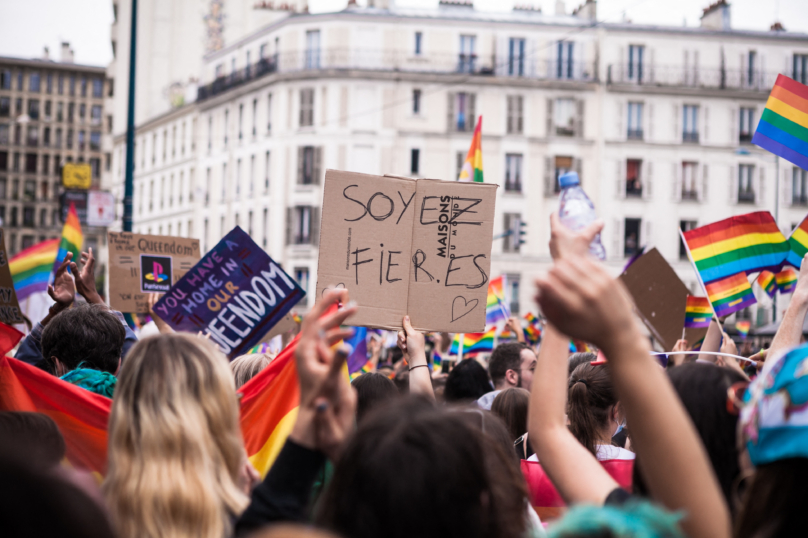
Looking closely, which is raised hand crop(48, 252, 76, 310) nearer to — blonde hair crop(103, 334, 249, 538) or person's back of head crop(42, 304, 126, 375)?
person's back of head crop(42, 304, 126, 375)

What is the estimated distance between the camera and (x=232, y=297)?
16.9 ft

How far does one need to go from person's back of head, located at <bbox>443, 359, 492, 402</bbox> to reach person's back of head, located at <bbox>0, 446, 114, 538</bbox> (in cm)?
505

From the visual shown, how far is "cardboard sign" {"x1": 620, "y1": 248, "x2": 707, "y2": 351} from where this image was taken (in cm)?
666

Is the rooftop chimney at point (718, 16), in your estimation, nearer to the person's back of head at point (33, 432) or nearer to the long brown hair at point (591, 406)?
the long brown hair at point (591, 406)

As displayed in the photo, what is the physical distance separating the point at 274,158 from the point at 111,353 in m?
43.1

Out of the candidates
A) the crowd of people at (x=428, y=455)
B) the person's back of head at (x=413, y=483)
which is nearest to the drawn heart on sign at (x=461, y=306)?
the crowd of people at (x=428, y=455)

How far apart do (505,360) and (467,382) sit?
379 millimetres

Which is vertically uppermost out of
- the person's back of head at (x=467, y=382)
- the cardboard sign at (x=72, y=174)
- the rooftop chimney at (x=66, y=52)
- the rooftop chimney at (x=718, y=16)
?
the rooftop chimney at (x=66, y=52)

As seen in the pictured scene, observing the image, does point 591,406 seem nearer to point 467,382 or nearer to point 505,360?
point 467,382

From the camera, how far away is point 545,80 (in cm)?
4412

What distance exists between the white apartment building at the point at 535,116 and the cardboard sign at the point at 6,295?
38.2 m

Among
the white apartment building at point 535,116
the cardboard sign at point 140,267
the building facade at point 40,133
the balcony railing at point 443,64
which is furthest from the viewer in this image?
the building facade at point 40,133

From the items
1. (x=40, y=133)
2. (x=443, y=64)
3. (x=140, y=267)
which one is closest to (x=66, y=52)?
(x=40, y=133)

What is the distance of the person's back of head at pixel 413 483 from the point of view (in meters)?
1.59
